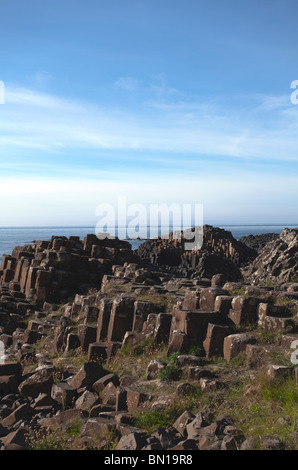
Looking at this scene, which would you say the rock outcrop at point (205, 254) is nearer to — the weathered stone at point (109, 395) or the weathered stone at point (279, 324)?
the weathered stone at point (279, 324)

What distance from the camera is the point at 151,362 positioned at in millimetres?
13461

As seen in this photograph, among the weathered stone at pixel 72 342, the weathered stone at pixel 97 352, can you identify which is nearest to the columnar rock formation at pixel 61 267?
the weathered stone at pixel 72 342

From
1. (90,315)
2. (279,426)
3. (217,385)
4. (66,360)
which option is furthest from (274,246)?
(279,426)

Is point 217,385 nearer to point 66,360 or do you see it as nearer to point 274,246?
point 66,360

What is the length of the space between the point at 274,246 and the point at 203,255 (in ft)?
47.3

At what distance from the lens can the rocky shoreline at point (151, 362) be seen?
9.35m

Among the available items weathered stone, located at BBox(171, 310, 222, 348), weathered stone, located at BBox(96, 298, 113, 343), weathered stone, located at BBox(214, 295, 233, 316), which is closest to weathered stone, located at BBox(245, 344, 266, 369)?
weathered stone, located at BBox(171, 310, 222, 348)

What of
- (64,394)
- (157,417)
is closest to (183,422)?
(157,417)

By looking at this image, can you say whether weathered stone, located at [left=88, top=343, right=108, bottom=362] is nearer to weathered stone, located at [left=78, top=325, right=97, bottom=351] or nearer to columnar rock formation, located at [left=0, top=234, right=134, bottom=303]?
weathered stone, located at [left=78, top=325, right=97, bottom=351]

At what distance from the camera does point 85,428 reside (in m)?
9.90

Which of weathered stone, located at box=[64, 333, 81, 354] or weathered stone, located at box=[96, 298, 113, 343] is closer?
weathered stone, located at box=[96, 298, 113, 343]

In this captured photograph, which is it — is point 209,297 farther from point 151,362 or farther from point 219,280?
point 219,280

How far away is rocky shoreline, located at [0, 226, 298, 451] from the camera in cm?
935

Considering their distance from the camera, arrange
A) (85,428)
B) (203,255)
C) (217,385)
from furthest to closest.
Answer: (203,255)
(217,385)
(85,428)
